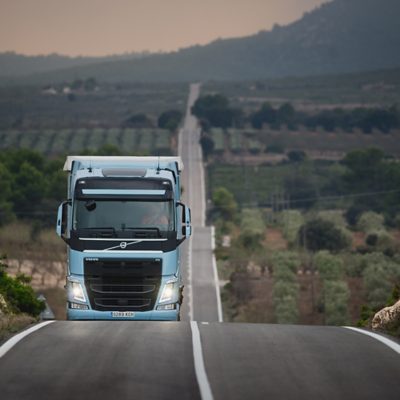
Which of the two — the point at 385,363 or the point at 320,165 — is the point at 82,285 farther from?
the point at 320,165

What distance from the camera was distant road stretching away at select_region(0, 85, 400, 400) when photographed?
14.9 meters

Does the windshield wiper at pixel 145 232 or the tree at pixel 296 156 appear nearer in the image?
the windshield wiper at pixel 145 232

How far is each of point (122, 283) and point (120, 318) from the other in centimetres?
86

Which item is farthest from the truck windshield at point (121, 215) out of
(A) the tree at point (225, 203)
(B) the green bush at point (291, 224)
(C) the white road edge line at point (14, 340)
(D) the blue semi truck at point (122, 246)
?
(A) the tree at point (225, 203)

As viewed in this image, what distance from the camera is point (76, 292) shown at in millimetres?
24766

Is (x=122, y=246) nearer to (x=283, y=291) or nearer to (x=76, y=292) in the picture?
(x=76, y=292)

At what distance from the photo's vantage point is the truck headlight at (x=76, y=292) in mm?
24688

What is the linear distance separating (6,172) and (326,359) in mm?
108679

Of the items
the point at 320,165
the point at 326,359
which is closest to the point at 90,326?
the point at 326,359

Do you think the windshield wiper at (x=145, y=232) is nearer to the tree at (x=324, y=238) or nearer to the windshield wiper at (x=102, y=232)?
the windshield wiper at (x=102, y=232)

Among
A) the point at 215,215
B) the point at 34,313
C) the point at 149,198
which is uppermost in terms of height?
the point at 149,198

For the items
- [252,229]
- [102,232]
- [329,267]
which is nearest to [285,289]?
[329,267]

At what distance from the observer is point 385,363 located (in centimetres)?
1722

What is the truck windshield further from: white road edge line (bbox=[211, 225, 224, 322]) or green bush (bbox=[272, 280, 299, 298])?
green bush (bbox=[272, 280, 299, 298])
